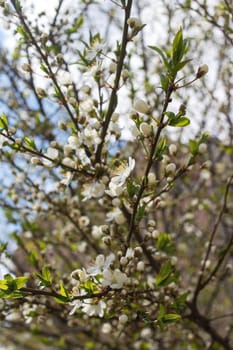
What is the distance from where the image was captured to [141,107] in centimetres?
162

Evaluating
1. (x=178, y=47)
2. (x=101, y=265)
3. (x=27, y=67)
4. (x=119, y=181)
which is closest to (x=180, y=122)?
(x=178, y=47)

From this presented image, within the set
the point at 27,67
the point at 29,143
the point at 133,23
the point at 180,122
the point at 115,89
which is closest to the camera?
the point at 180,122

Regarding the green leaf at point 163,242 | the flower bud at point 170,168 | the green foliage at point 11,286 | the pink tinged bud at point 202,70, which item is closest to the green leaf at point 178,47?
the pink tinged bud at point 202,70

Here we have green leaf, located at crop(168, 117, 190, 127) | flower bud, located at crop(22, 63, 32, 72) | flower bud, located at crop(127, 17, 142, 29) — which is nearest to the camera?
green leaf, located at crop(168, 117, 190, 127)

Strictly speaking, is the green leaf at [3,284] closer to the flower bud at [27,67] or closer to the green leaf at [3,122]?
the green leaf at [3,122]

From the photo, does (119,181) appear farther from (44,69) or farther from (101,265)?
(44,69)

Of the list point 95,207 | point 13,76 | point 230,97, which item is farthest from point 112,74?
point 230,97

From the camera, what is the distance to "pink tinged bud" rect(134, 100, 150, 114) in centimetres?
162

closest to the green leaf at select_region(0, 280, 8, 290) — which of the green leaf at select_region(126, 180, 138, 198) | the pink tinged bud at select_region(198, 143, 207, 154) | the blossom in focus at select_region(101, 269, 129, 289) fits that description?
the blossom in focus at select_region(101, 269, 129, 289)

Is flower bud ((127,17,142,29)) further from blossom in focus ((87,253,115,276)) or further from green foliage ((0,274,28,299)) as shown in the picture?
green foliage ((0,274,28,299))

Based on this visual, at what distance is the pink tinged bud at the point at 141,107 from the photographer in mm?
1619

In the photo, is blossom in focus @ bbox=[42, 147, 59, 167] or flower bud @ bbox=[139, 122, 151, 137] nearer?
flower bud @ bbox=[139, 122, 151, 137]

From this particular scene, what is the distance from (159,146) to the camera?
1658 mm

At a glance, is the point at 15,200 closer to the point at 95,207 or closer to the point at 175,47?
the point at 95,207
